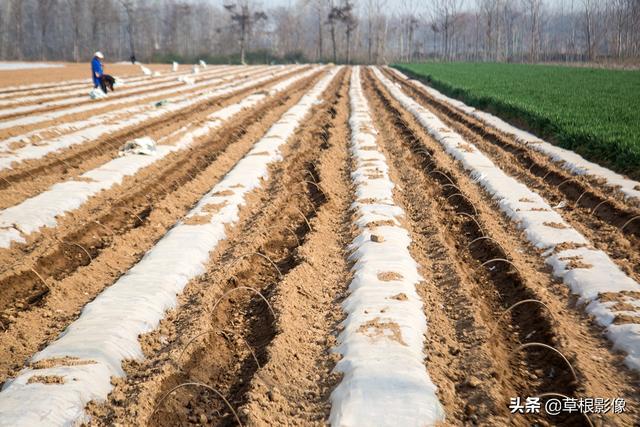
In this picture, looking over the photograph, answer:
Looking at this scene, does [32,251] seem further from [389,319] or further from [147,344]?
[389,319]

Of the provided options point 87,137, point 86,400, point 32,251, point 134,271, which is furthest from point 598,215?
point 87,137

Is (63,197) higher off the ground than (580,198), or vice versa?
(63,197)

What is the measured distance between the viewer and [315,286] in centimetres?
486

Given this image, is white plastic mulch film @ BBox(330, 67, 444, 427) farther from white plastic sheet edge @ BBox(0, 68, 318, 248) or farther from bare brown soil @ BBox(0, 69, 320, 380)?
white plastic sheet edge @ BBox(0, 68, 318, 248)

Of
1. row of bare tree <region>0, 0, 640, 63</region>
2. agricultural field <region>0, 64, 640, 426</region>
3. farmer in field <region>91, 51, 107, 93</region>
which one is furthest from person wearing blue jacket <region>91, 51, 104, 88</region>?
row of bare tree <region>0, 0, 640, 63</region>

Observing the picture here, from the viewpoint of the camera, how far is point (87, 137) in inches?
431

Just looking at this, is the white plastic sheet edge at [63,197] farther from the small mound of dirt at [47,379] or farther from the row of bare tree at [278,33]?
the row of bare tree at [278,33]

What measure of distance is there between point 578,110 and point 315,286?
1044cm

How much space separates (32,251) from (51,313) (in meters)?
1.48

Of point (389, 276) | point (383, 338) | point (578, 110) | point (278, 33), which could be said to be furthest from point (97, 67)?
point (278, 33)

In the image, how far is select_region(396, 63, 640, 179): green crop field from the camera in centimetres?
898

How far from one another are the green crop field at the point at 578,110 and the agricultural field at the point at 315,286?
0.33 m

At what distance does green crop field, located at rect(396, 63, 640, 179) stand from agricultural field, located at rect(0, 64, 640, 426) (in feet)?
1.07

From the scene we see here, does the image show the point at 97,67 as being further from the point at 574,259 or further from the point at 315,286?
the point at 574,259
